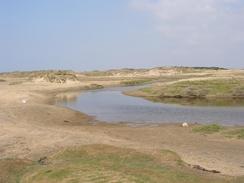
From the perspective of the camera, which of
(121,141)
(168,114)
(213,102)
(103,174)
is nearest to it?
(103,174)

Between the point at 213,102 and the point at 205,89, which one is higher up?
the point at 205,89

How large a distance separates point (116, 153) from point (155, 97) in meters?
48.2

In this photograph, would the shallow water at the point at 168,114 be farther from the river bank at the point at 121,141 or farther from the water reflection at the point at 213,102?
the river bank at the point at 121,141

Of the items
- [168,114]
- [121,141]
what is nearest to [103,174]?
[121,141]

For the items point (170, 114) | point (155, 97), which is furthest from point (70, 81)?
point (170, 114)

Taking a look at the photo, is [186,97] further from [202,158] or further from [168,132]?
[202,158]

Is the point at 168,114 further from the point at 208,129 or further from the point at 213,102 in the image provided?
the point at 213,102

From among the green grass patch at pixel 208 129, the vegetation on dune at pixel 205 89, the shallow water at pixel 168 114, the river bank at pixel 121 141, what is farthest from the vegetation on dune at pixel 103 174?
the vegetation on dune at pixel 205 89

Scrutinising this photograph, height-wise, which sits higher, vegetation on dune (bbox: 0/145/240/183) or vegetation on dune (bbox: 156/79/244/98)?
vegetation on dune (bbox: 0/145/240/183)

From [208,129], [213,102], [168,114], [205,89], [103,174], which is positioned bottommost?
[213,102]

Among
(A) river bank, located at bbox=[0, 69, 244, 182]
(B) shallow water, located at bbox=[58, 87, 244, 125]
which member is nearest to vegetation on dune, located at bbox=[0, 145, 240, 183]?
(A) river bank, located at bbox=[0, 69, 244, 182]

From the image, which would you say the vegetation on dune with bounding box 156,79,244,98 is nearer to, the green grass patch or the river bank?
the river bank

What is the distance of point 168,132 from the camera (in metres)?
31.0

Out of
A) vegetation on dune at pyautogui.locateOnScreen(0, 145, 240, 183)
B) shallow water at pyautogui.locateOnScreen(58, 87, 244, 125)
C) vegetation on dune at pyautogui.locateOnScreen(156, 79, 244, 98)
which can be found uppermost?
vegetation on dune at pyautogui.locateOnScreen(0, 145, 240, 183)
